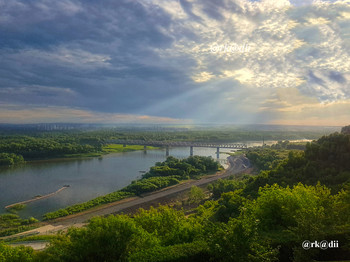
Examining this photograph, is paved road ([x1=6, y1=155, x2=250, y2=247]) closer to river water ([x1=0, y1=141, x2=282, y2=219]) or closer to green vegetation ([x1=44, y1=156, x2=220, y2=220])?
Result: green vegetation ([x1=44, y1=156, x2=220, y2=220])

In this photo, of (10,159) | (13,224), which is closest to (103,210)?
(13,224)

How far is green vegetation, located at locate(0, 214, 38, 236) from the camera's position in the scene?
17.2 meters

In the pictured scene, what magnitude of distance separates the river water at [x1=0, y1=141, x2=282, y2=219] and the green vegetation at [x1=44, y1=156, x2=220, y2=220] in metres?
2.20

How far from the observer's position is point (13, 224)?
18.2 metres

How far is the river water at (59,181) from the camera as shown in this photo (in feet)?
78.0

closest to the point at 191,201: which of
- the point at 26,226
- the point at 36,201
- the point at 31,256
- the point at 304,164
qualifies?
the point at 304,164

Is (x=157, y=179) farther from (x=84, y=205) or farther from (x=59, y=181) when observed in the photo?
(x=59, y=181)

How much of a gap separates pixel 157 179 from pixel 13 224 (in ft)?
51.5

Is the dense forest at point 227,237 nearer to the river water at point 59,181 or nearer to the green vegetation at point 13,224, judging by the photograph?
the green vegetation at point 13,224

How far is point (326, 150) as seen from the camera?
59.5 feet

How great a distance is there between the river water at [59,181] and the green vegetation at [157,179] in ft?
7.22

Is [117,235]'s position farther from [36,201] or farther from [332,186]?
[36,201]

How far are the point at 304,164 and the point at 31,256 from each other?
18176mm

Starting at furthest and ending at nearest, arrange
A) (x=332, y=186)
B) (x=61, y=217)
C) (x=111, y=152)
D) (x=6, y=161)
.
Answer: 1. (x=111, y=152)
2. (x=6, y=161)
3. (x=61, y=217)
4. (x=332, y=186)
